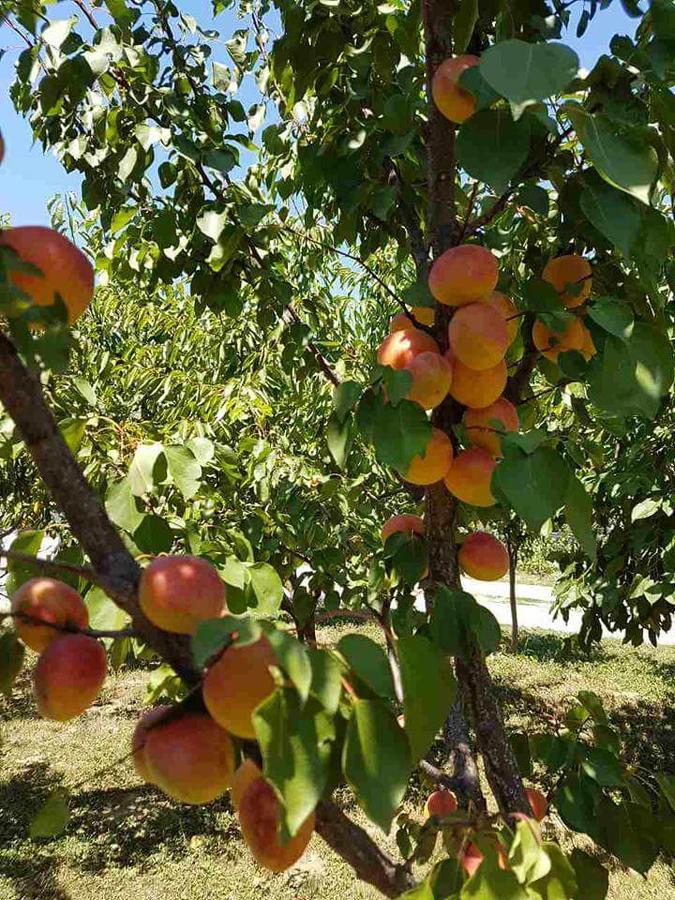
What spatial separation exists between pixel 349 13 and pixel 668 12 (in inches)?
25.1

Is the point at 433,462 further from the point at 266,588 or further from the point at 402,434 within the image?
the point at 266,588

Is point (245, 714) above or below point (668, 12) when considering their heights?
below

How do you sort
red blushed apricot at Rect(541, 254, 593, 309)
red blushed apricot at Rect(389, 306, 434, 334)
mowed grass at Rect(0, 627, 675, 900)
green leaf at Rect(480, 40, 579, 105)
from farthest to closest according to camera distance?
1. mowed grass at Rect(0, 627, 675, 900)
2. red blushed apricot at Rect(389, 306, 434, 334)
3. red blushed apricot at Rect(541, 254, 593, 309)
4. green leaf at Rect(480, 40, 579, 105)

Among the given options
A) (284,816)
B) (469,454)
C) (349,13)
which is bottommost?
(284,816)

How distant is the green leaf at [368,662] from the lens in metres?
0.45

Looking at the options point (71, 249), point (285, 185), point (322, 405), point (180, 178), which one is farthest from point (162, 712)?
point (322, 405)

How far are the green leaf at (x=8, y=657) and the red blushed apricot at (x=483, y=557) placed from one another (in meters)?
0.62

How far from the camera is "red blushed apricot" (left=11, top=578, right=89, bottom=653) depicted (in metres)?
0.53

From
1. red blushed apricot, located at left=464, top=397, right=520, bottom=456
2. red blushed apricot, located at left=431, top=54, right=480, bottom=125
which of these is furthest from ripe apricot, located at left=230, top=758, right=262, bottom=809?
red blushed apricot, located at left=431, top=54, right=480, bottom=125

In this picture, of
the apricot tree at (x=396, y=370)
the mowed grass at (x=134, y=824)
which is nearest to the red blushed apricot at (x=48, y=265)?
the apricot tree at (x=396, y=370)

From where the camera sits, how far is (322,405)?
3.54 metres

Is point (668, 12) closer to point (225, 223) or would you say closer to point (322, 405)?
point (225, 223)

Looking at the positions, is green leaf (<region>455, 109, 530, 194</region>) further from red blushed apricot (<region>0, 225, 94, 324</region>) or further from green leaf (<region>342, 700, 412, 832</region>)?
green leaf (<region>342, 700, 412, 832</region>)

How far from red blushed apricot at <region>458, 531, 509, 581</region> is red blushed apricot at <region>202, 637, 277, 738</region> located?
57 centimetres
